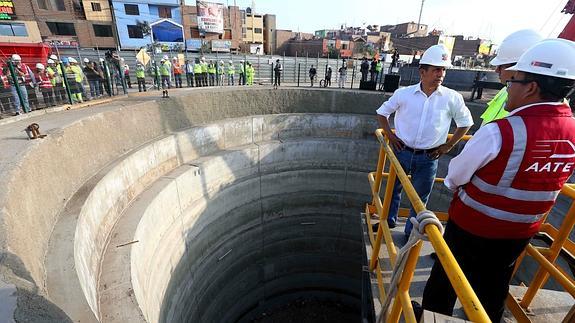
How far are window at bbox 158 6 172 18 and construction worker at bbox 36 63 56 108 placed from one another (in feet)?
76.8

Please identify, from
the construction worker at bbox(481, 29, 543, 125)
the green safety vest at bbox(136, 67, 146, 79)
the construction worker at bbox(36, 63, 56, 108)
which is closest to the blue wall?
the green safety vest at bbox(136, 67, 146, 79)

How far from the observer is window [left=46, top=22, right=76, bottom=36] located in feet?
84.0

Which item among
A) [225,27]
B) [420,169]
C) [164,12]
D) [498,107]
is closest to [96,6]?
[164,12]

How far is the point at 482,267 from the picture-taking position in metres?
1.80

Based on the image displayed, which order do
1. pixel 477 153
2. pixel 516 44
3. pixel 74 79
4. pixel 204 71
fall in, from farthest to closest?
pixel 204 71 → pixel 74 79 → pixel 516 44 → pixel 477 153

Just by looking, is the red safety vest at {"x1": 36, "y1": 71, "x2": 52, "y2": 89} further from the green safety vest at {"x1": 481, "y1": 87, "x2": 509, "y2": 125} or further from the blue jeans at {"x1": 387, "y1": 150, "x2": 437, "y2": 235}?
the green safety vest at {"x1": 481, "y1": 87, "x2": 509, "y2": 125}

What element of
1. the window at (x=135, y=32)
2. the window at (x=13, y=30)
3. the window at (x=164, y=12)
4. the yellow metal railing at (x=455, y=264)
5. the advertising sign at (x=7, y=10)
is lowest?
the yellow metal railing at (x=455, y=264)

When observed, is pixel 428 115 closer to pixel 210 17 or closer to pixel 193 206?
pixel 193 206

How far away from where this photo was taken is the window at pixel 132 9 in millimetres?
27030

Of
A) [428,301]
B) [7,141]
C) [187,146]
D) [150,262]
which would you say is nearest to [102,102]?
[187,146]

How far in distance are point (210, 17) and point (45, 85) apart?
28.8 m

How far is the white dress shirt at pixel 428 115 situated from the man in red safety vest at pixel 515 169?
47.5 inches

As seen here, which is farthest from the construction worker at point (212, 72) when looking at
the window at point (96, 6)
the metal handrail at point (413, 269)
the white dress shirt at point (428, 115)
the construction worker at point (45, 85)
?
the window at point (96, 6)

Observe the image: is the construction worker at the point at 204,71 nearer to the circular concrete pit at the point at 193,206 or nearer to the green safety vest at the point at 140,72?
the green safety vest at the point at 140,72
